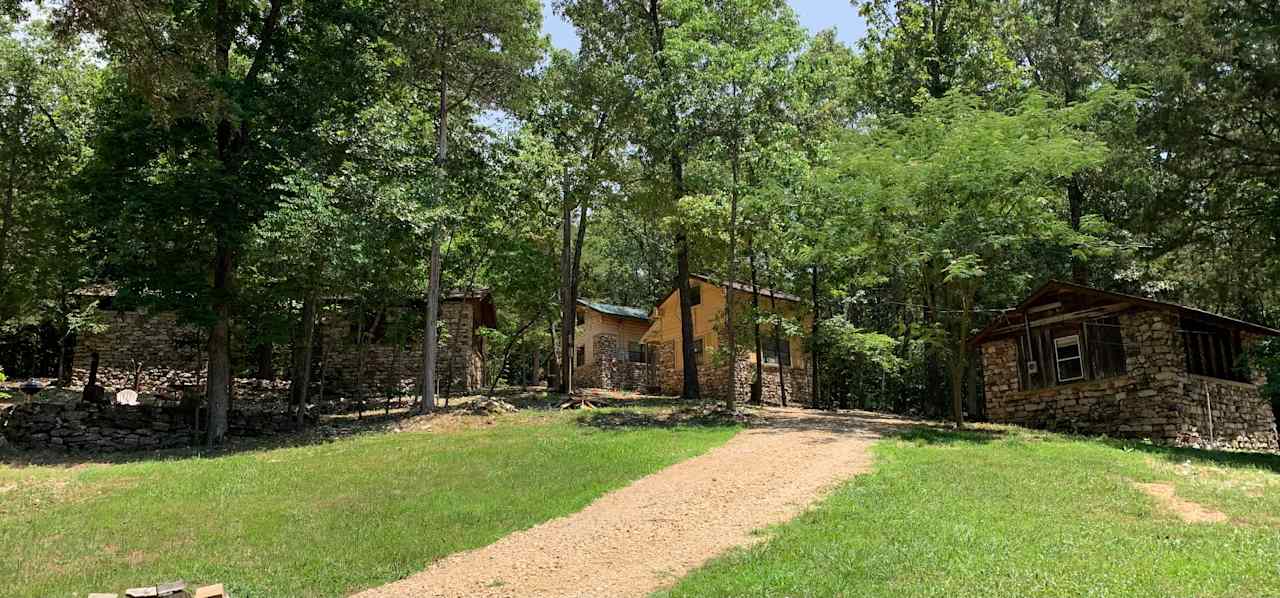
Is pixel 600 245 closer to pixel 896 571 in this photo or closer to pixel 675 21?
pixel 675 21

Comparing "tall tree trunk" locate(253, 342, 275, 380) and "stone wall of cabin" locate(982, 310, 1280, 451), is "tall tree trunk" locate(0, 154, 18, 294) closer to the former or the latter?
"tall tree trunk" locate(253, 342, 275, 380)

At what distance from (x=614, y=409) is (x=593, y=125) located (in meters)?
10.9

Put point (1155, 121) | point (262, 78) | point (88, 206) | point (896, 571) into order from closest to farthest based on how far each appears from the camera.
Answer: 1. point (896, 571)
2. point (1155, 121)
3. point (88, 206)
4. point (262, 78)

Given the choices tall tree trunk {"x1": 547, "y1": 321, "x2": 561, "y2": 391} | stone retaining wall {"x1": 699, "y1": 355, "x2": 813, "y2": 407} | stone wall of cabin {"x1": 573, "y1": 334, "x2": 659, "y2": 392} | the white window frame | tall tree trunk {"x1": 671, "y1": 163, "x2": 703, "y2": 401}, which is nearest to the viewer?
the white window frame

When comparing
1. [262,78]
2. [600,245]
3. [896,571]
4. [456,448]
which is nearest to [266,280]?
[262,78]

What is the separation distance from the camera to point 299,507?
10789mm

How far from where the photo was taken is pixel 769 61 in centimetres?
2123

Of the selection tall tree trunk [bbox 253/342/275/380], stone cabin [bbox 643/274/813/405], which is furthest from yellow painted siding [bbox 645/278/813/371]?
tall tree trunk [bbox 253/342/275/380]

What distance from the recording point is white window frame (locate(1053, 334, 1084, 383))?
71.4 ft

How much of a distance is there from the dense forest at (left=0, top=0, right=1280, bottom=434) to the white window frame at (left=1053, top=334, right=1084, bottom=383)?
239 centimetres

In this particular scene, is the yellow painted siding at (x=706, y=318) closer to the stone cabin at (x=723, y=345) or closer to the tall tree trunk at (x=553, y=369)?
the stone cabin at (x=723, y=345)

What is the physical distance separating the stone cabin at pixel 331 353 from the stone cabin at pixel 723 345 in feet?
29.2

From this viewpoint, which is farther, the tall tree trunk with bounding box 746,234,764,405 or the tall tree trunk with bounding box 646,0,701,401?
the tall tree trunk with bounding box 746,234,764,405

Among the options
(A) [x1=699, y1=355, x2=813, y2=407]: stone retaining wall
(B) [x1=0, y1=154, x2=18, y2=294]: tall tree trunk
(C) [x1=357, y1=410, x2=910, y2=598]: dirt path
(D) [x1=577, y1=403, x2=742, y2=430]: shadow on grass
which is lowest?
(C) [x1=357, y1=410, x2=910, y2=598]: dirt path
